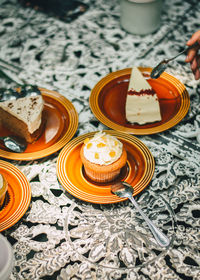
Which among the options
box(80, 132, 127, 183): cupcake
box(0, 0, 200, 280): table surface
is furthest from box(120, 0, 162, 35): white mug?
box(80, 132, 127, 183): cupcake

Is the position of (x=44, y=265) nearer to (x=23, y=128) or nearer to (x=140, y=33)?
(x=23, y=128)

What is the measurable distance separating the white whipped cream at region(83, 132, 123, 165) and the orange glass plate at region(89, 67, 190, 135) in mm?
175

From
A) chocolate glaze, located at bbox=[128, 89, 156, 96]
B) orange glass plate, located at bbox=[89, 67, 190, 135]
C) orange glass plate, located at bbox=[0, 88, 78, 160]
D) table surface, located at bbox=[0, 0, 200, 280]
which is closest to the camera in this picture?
table surface, located at bbox=[0, 0, 200, 280]

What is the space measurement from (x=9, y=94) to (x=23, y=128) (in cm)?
20

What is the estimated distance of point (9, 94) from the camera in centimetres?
148

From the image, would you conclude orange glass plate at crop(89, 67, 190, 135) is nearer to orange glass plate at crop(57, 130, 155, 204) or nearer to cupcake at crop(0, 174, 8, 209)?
orange glass plate at crop(57, 130, 155, 204)

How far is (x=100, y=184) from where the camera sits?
1.22 metres

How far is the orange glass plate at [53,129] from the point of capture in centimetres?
131

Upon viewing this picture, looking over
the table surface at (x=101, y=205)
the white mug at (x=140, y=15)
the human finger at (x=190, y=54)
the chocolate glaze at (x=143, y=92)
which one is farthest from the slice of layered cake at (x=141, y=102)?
the white mug at (x=140, y=15)

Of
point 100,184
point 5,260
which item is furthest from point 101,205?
point 5,260

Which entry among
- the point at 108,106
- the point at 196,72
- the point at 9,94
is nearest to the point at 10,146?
the point at 9,94

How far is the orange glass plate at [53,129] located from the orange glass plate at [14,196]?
8cm

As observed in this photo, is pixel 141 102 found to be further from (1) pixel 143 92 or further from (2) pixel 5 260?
(2) pixel 5 260

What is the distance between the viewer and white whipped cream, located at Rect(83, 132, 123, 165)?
1.17 metres
